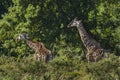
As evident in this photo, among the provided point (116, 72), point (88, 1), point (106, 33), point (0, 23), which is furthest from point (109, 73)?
point (0, 23)

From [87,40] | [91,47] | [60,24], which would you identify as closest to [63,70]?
[91,47]

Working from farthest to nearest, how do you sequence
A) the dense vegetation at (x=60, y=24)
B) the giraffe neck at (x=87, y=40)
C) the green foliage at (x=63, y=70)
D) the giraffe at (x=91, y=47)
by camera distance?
the dense vegetation at (x=60, y=24), the giraffe neck at (x=87, y=40), the giraffe at (x=91, y=47), the green foliage at (x=63, y=70)

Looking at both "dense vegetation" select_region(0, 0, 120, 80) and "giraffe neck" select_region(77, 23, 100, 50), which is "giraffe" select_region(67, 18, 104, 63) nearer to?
"giraffe neck" select_region(77, 23, 100, 50)

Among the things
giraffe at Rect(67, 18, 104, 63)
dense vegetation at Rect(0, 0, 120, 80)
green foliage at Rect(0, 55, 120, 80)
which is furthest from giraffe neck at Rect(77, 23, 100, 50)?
green foliage at Rect(0, 55, 120, 80)

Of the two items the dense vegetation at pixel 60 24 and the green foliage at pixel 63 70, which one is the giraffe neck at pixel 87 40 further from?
the green foliage at pixel 63 70

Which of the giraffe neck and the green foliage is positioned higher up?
the green foliage

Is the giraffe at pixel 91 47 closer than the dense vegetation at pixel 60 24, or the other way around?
the giraffe at pixel 91 47

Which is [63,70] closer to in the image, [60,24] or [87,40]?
[87,40]

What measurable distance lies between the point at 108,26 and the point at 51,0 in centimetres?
265

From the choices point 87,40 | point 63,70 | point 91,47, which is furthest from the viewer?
point 87,40

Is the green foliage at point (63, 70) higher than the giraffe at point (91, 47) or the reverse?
higher

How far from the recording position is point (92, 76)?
36.5ft

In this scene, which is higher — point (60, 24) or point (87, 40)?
point (60, 24)

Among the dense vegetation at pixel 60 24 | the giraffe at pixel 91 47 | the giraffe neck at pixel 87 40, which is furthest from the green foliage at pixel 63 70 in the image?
the dense vegetation at pixel 60 24
